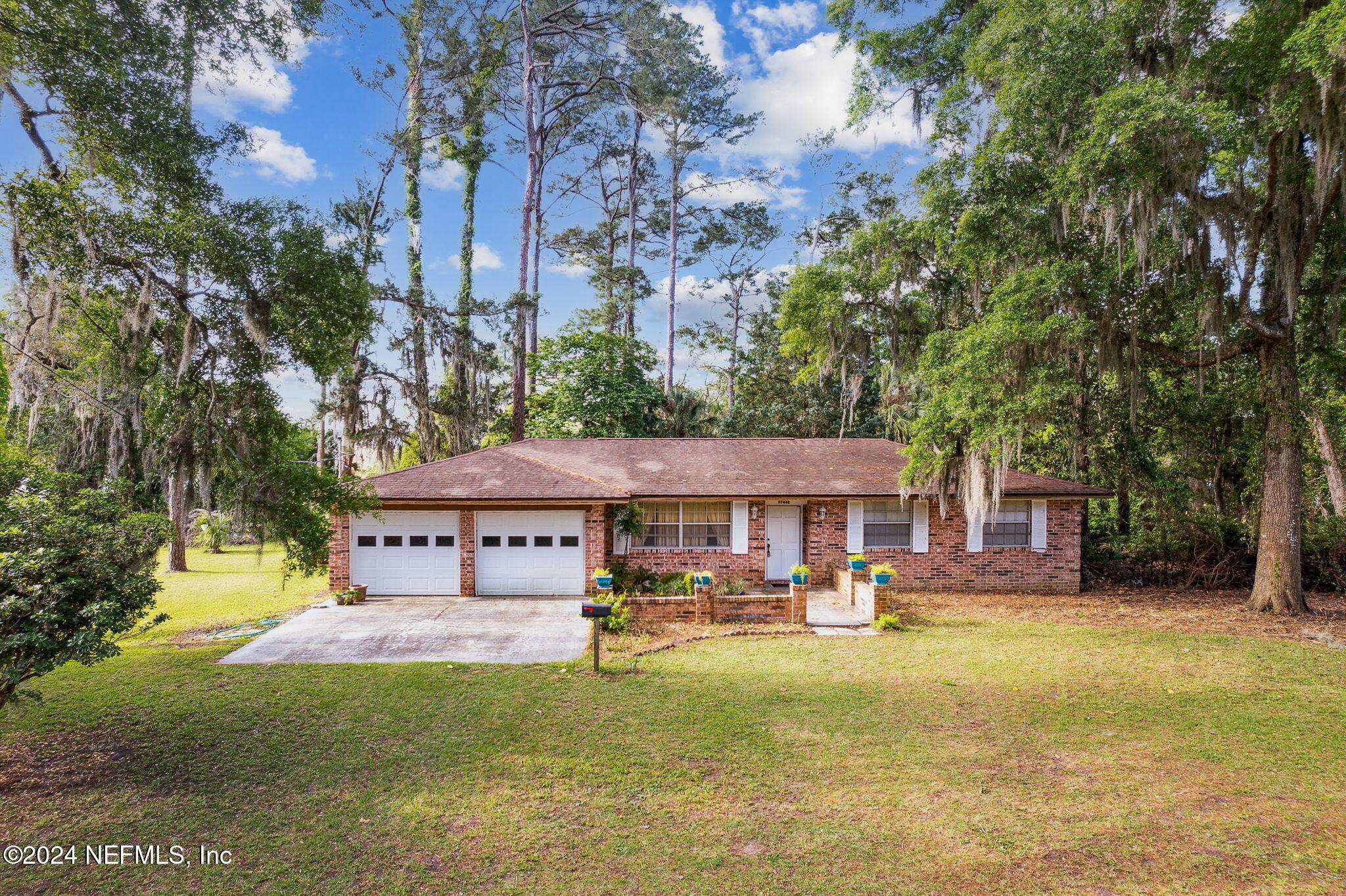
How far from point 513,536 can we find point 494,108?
16743mm

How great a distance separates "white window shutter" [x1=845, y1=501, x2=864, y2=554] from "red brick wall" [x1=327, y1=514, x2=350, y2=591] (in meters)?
10.3

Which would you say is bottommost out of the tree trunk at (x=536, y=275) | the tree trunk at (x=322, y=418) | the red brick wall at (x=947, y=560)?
the red brick wall at (x=947, y=560)

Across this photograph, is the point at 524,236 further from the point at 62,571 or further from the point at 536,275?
the point at 62,571

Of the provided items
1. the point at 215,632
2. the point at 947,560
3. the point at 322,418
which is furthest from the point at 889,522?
the point at 322,418

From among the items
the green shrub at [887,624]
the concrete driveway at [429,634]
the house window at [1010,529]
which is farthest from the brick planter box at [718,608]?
the house window at [1010,529]

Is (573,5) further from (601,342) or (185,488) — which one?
(185,488)

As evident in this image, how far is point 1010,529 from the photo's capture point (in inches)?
528

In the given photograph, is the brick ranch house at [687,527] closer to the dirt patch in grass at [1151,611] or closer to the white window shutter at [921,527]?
the white window shutter at [921,527]

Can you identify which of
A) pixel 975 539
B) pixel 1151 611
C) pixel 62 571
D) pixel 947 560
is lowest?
pixel 1151 611

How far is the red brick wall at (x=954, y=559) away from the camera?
13.2 m

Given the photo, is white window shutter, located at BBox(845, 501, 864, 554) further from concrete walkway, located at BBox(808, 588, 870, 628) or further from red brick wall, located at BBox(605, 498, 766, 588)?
red brick wall, located at BBox(605, 498, 766, 588)

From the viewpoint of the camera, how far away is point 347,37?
9297 mm

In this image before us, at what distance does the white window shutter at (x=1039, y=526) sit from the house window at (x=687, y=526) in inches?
260

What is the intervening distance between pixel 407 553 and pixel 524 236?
1293cm
